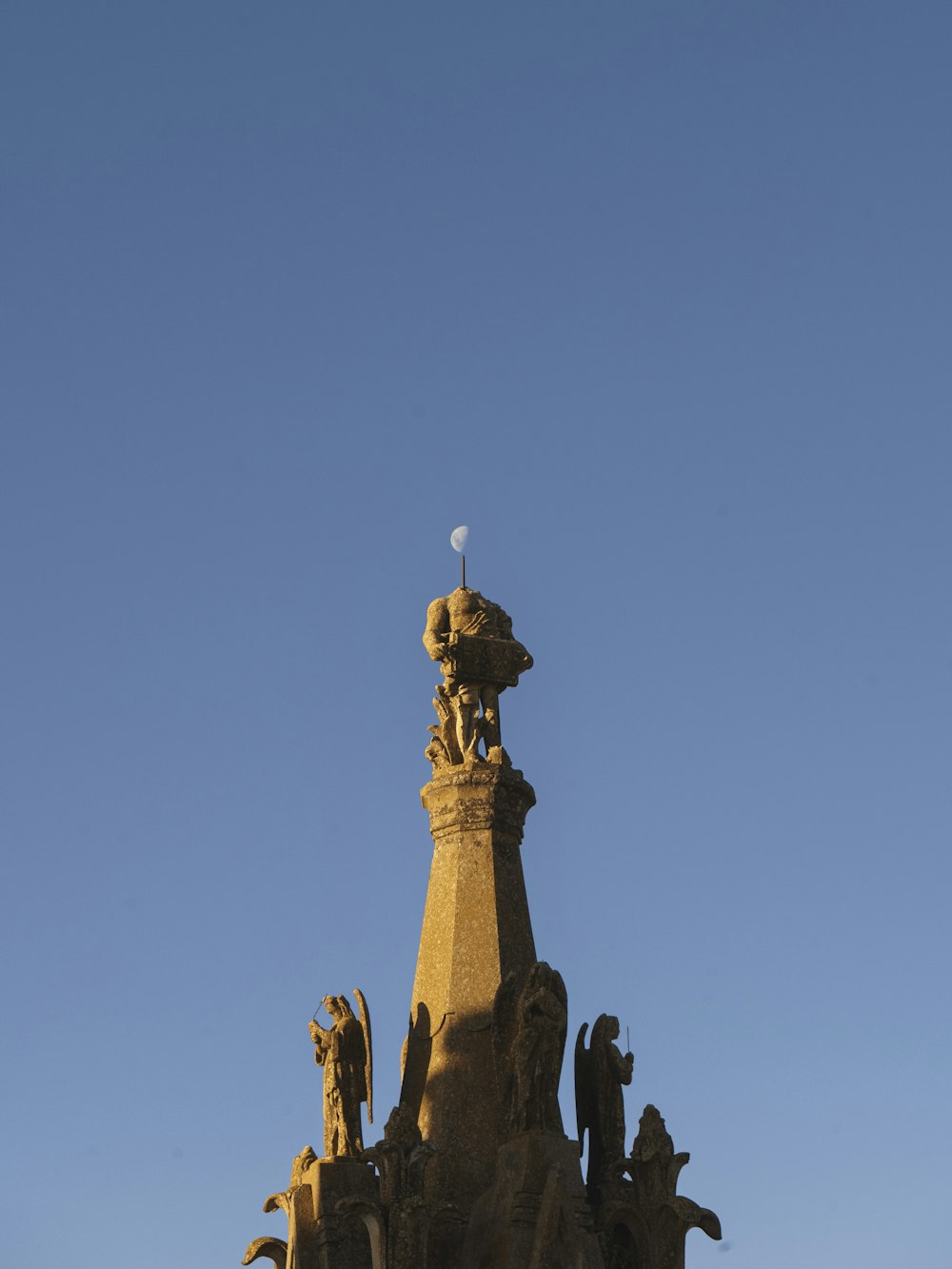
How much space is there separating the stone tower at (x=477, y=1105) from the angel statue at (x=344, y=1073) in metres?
0.02

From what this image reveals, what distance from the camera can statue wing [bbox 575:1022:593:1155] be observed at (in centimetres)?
2117

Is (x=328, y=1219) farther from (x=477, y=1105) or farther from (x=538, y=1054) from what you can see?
(x=538, y=1054)

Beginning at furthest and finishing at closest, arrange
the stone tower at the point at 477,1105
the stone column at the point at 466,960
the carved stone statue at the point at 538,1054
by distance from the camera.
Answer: the stone column at the point at 466,960, the carved stone statue at the point at 538,1054, the stone tower at the point at 477,1105

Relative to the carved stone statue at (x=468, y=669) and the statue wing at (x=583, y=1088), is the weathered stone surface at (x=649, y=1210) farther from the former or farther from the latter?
the carved stone statue at (x=468, y=669)

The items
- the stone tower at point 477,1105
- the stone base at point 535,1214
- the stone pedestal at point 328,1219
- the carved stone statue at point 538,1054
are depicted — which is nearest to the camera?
the stone base at point 535,1214

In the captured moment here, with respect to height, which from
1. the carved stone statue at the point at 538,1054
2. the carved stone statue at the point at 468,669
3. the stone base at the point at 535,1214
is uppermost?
the carved stone statue at the point at 468,669

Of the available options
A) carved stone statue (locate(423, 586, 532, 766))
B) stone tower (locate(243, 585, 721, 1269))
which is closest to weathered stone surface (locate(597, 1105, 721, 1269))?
stone tower (locate(243, 585, 721, 1269))

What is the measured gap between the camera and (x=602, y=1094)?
21.0m

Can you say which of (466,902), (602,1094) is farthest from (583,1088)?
(466,902)

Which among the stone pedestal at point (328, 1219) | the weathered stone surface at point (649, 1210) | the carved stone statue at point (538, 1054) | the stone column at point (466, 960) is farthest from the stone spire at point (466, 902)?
the weathered stone surface at point (649, 1210)

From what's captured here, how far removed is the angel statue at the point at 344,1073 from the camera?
21031 mm

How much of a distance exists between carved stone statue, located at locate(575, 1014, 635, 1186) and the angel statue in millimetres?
1924

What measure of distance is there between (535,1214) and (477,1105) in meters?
1.54

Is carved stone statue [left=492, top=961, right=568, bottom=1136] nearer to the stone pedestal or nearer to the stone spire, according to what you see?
the stone spire
